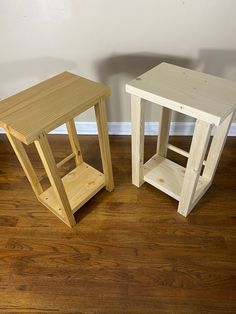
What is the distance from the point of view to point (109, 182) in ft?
4.08

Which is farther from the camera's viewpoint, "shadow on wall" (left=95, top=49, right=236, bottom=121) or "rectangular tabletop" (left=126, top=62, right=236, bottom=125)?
"shadow on wall" (left=95, top=49, right=236, bottom=121)

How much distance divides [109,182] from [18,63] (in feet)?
2.87

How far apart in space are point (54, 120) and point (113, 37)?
706 millimetres

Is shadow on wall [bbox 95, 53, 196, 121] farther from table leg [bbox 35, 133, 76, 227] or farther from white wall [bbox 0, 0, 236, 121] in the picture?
table leg [bbox 35, 133, 76, 227]

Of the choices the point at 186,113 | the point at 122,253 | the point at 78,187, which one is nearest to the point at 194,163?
the point at 186,113

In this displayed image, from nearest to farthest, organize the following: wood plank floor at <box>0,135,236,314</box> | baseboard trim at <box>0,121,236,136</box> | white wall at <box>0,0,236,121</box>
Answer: wood plank floor at <box>0,135,236,314</box>, white wall at <box>0,0,236,121</box>, baseboard trim at <box>0,121,236,136</box>

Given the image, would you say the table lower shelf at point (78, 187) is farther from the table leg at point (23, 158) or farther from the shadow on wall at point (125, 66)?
the shadow on wall at point (125, 66)

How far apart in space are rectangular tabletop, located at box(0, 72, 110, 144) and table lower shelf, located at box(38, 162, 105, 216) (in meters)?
0.48

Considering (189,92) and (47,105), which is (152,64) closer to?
(189,92)

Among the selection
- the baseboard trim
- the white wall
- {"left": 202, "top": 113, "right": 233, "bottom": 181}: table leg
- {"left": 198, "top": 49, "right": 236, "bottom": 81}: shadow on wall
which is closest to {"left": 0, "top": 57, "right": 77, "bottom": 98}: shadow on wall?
the white wall

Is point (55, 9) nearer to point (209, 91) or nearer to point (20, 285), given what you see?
point (209, 91)

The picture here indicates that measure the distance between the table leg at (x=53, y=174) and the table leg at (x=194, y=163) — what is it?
1.66 feet

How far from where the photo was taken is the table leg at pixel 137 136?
38.2 inches

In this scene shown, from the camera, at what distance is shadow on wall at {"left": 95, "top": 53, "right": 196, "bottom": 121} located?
4.29ft
